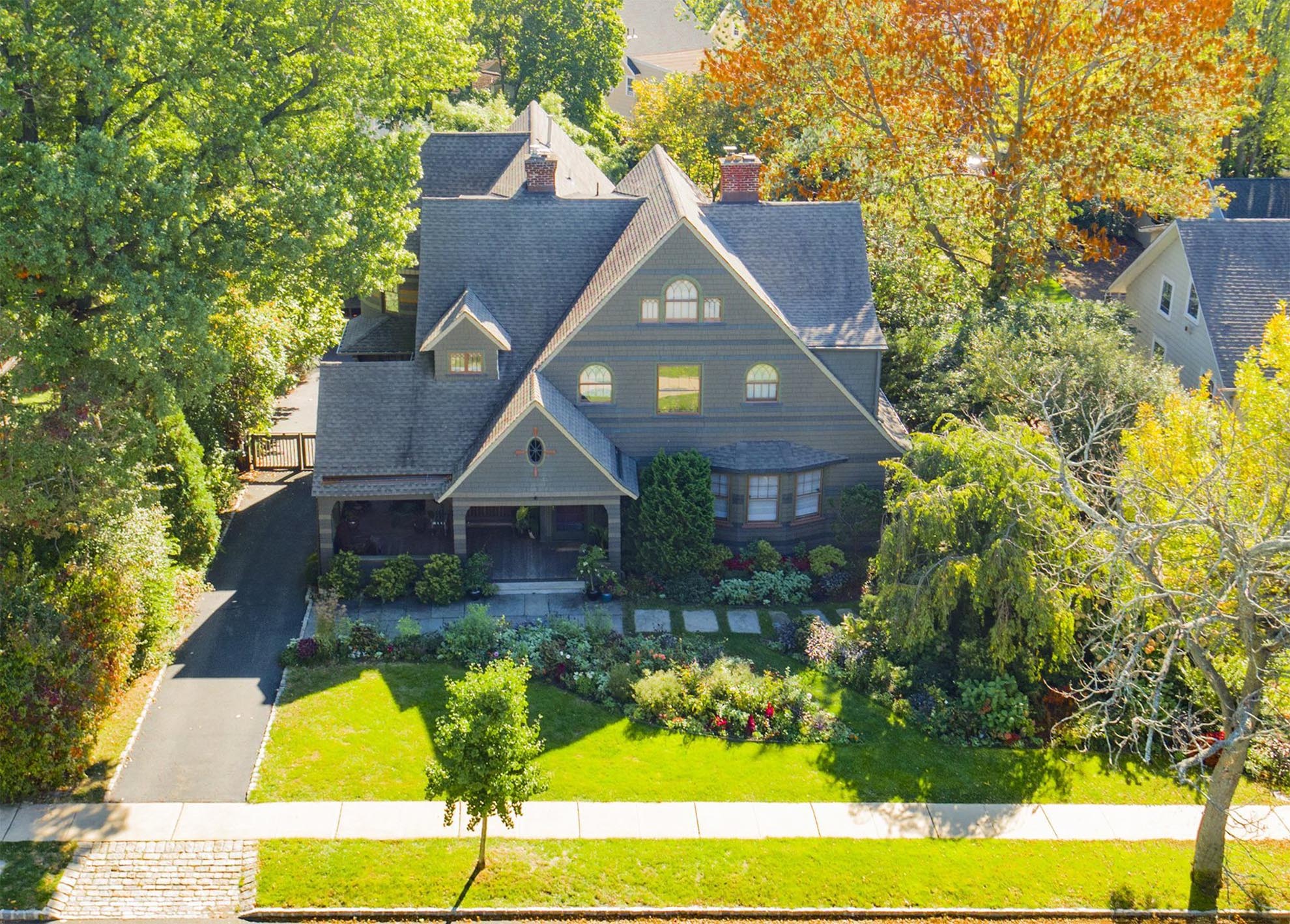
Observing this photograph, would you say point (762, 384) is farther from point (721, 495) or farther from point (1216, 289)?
point (1216, 289)

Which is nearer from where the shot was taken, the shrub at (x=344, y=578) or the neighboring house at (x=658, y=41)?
the shrub at (x=344, y=578)

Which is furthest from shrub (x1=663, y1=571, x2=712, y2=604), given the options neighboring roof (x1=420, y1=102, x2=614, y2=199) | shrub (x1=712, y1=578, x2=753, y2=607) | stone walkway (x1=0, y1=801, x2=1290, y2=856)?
neighboring roof (x1=420, y1=102, x2=614, y2=199)

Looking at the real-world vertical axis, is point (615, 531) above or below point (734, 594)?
above

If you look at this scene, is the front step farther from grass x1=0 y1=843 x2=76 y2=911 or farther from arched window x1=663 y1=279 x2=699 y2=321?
grass x1=0 y1=843 x2=76 y2=911

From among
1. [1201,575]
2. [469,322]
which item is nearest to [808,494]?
[469,322]

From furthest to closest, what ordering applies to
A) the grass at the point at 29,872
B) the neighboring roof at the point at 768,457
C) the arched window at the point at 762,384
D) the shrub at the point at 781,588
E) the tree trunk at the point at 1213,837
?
1. the arched window at the point at 762,384
2. the neighboring roof at the point at 768,457
3. the shrub at the point at 781,588
4. the tree trunk at the point at 1213,837
5. the grass at the point at 29,872

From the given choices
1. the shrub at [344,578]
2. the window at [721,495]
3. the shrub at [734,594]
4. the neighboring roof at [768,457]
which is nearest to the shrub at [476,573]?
the shrub at [344,578]

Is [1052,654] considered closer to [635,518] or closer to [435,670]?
[635,518]

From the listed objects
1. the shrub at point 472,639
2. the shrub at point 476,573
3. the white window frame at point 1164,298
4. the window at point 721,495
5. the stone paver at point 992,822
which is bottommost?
the stone paver at point 992,822

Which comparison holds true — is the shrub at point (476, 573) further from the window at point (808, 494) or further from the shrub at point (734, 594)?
the window at point (808, 494)
